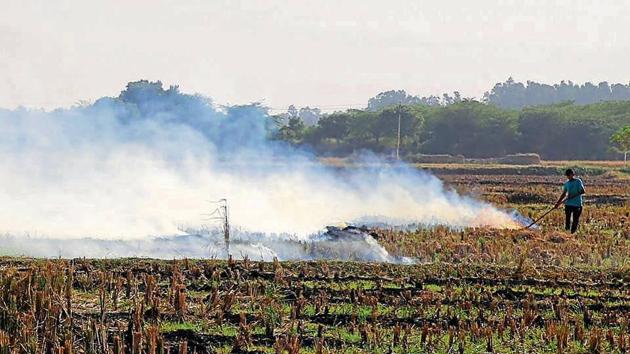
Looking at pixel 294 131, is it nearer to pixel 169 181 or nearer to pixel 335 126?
pixel 335 126

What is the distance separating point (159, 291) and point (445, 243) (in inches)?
Answer: 326

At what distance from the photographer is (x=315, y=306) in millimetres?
11258

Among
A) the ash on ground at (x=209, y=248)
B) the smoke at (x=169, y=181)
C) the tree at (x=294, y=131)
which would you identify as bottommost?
the ash on ground at (x=209, y=248)

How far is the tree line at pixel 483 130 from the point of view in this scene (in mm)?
83781

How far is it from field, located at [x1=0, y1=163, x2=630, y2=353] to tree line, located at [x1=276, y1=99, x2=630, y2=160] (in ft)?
219

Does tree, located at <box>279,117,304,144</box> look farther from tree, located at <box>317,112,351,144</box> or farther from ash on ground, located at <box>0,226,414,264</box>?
ash on ground, located at <box>0,226,414,264</box>

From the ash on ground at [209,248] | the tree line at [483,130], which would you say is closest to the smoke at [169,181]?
the ash on ground at [209,248]

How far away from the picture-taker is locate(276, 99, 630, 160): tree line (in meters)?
83.8

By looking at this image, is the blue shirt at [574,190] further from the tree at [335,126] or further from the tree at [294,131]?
the tree at [335,126]

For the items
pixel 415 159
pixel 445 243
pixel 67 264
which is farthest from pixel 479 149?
pixel 67 264

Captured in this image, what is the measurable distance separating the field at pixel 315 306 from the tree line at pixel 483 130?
66.8 meters

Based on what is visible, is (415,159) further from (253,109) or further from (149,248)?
(149,248)

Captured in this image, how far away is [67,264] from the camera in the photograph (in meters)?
13.2

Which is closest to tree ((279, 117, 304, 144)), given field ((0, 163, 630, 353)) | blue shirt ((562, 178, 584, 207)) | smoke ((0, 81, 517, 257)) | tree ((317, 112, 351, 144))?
tree ((317, 112, 351, 144))
